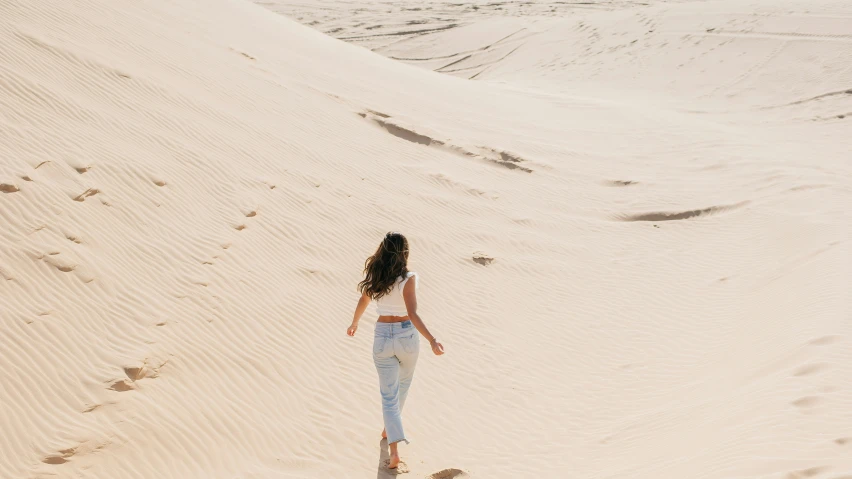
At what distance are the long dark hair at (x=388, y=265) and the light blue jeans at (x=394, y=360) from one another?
1.04ft

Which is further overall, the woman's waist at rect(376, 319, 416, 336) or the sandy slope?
the sandy slope

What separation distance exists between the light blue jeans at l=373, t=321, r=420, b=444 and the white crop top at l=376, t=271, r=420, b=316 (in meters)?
0.10

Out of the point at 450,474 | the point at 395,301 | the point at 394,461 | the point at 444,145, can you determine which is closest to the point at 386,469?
the point at 394,461

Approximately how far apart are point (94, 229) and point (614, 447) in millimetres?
6248

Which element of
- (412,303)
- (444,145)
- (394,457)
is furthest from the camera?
(444,145)

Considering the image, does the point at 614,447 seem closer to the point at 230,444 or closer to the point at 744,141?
the point at 230,444

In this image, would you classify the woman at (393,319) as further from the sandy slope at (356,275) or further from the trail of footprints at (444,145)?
the trail of footprints at (444,145)

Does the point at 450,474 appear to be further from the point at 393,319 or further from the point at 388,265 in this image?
the point at 388,265

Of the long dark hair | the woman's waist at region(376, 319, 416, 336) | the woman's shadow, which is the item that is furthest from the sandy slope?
the long dark hair

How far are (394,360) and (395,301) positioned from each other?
49 centimetres

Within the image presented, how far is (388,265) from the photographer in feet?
17.5

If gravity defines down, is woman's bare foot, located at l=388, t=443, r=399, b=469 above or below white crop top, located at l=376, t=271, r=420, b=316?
below

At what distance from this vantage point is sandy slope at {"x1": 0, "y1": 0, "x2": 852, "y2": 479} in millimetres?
6203

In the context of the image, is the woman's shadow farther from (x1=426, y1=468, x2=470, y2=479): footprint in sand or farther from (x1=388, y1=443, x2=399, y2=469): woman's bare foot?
(x1=426, y1=468, x2=470, y2=479): footprint in sand
